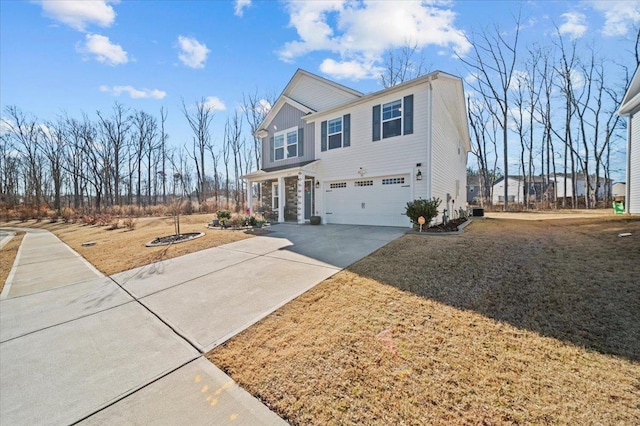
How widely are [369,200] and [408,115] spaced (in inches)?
151

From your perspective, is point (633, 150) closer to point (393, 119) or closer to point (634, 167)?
point (634, 167)

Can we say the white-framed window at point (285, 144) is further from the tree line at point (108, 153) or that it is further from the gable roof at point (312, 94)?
the tree line at point (108, 153)

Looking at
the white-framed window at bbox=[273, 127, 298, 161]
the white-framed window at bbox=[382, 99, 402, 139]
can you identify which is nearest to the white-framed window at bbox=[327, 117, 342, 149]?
the white-framed window at bbox=[382, 99, 402, 139]

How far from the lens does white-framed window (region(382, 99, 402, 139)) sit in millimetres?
10461

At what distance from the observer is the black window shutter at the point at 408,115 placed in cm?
1009

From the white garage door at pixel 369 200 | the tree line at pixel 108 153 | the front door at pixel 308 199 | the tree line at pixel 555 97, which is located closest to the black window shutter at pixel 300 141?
the front door at pixel 308 199

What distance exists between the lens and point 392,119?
10.6m

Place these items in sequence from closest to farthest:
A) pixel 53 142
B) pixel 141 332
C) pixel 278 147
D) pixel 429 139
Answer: pixel 141 332, pixel 429 139, pixel 278 147, pixel 53 142

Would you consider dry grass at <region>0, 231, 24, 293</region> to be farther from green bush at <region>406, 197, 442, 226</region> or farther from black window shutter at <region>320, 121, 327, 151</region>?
black window shutter at <region>320, 121, 327, 151</region>

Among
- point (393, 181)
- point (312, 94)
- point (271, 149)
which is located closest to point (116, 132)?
point (271, 149)

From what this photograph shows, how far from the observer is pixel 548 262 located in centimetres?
475

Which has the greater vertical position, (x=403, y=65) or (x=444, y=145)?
(x=403, y=65)

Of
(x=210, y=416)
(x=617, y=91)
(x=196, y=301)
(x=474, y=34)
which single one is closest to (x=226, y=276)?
(x=196, y=301)

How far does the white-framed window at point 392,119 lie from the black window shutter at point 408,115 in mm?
227
